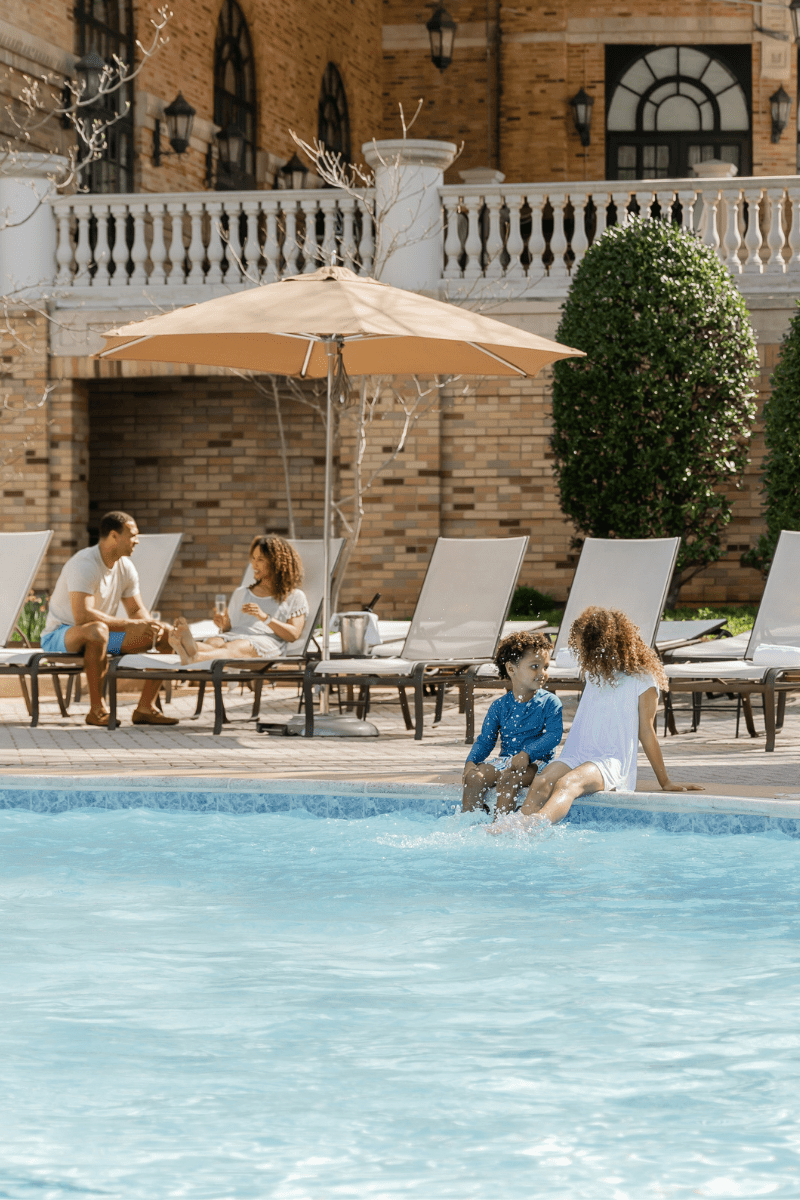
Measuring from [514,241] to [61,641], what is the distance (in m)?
6.71

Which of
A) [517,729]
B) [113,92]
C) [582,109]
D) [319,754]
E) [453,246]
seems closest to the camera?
[517,729]

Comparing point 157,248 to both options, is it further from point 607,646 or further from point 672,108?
point 672,108

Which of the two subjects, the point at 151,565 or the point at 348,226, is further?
the point at 348,226

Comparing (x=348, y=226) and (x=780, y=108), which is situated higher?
(x=780, y=108)

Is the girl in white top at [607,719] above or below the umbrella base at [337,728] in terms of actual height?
above

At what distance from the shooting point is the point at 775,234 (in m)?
14.5

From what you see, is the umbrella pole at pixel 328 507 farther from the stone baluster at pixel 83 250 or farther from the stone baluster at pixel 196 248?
the stone baluster at pixel 83 250

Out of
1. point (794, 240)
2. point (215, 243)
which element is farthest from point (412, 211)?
point (794, 240)

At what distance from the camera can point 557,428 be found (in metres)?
13.5

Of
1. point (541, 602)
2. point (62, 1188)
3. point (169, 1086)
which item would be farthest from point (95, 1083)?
point (541, 602)

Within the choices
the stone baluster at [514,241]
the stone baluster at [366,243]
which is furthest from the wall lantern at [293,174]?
the stone baluster at [514,241]

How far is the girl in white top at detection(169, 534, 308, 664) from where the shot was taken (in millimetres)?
9797

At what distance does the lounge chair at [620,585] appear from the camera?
9453 millimetres

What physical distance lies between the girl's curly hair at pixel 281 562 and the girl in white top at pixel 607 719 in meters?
3.53
